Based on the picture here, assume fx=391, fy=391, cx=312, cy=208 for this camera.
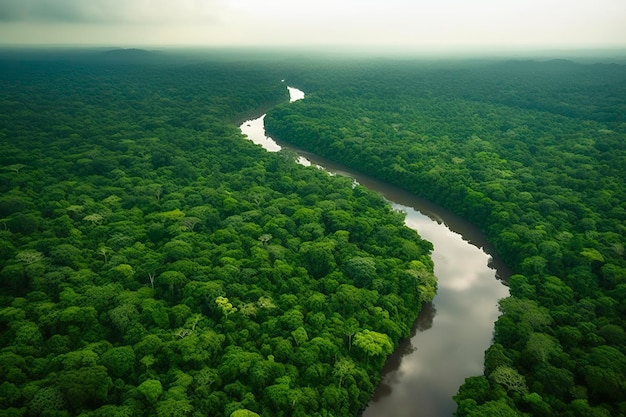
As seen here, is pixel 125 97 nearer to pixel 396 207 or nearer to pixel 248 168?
pixel 248 168

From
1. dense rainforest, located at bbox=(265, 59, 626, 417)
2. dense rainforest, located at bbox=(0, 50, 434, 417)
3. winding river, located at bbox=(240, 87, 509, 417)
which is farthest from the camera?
winding river, located at bbox=(240, 87, 509, 417)

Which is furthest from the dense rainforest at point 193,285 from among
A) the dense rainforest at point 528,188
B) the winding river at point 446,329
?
the dense rainforest at point 528,188

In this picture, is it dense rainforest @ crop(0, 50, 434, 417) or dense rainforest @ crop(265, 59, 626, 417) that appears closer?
dense rainforest @ crop(0, 50, 434, 417)

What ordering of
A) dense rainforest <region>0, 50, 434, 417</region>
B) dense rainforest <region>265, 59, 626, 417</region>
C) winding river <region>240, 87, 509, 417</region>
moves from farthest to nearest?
winding river <region>240, 87, 509, 417</region>, dense rainforest <region>265, 59, 626, 417</region>, dense rainforest <region>0, 50, 434, 417</region>

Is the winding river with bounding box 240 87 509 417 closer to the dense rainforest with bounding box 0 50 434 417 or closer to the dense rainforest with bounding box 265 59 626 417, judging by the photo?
the dense rainforest with bounding box 0 50 434 417

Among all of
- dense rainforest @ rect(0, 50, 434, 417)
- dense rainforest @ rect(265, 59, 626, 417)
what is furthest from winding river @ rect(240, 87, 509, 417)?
dense rainforest @ rect(265, 59, 626, 417)

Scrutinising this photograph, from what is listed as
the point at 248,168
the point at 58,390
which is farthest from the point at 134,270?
the point at 248,168
